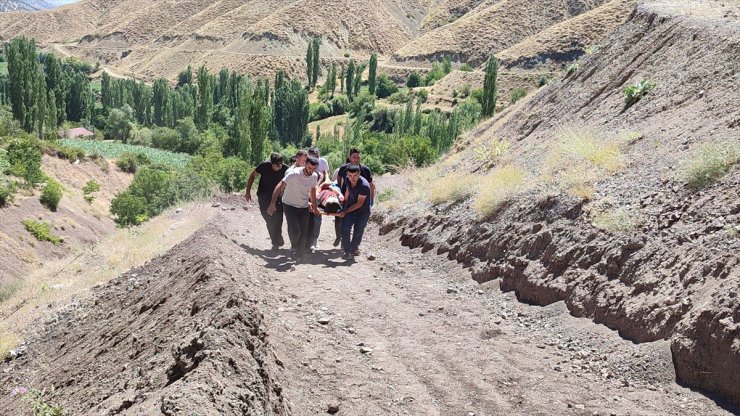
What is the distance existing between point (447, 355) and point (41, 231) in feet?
89.7

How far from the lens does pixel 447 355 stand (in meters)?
6.09

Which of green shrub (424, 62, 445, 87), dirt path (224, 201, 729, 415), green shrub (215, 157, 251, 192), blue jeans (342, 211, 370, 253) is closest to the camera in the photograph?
dirt path (224, 201, 729, 415)

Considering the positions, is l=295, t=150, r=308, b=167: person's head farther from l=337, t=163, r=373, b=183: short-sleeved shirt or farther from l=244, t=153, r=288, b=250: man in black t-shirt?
l=337, t=163, r=373, b=183: short-sleeved shirt

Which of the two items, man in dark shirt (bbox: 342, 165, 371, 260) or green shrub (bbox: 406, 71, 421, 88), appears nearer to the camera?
man in dark shirt (bbox: 342, 165, 371, 260)

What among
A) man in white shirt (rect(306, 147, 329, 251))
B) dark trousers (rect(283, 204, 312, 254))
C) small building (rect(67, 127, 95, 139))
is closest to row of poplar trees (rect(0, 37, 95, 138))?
small building (rect(67, 127, 95, 139))

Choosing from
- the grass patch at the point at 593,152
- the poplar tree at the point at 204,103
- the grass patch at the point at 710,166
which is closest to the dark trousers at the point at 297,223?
the grass patch at the point at 593,152

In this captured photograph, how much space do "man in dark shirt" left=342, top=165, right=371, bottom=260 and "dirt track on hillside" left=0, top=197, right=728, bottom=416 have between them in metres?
0.83

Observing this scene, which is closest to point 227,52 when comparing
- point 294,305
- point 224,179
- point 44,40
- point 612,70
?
point 44,40

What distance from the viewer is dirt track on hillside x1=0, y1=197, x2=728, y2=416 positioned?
4770 mm

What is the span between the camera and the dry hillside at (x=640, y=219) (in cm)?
571

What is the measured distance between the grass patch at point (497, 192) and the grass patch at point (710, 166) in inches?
118

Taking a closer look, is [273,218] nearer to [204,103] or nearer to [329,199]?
[329,199]

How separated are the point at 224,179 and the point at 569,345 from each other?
75.8ft

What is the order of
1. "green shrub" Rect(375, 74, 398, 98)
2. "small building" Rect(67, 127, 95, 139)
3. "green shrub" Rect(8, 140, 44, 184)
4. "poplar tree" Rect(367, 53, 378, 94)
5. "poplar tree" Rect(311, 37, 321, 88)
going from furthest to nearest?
1. "poplar tree" Rect(311, 37, 321, 88)
2. "green shrub" Rect(375, 74, 398, 98)
3. "poplar tree" Rect(367, 53, 378, 94)
4. "small building" Rect(67, 127, 95, 139)
5. "green shrub" Rect(8, 140, 44, 184)
